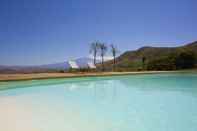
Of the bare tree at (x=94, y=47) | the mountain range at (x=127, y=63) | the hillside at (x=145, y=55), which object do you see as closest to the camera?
the mountain range at (x=127, y=63)

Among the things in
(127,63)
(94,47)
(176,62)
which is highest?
(94,47)

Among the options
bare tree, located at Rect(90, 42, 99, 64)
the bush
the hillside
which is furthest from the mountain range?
the bush

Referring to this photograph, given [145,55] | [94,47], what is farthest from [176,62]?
[145,55]

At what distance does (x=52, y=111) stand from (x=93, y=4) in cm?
1225

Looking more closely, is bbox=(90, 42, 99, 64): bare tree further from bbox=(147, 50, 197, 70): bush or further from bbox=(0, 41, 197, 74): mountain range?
bbox=(147, 50, 197, 70): bush

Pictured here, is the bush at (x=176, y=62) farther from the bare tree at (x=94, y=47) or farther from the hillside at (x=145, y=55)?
the bare tree at (x=94, y=47)

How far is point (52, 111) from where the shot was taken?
227 inches

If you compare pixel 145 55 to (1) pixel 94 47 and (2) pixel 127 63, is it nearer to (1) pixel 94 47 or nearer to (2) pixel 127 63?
(2) pixel 127 63

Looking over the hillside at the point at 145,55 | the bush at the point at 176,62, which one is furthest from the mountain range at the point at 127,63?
the bush at the point at 176,62

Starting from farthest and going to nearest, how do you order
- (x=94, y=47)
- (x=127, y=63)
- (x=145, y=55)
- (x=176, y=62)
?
1. (x=145, y=55)
2. (x=127, y=63)
3. (x=176, y=62)
4. (x=94, y=47)

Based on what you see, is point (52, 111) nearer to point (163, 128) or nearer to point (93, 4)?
point (163, 128)

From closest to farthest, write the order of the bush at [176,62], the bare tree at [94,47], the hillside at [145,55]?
the bare tree at [94,47] → the bush at [176,62] → the hillside at [145,55]

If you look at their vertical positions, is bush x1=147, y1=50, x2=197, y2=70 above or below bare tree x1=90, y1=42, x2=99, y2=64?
below

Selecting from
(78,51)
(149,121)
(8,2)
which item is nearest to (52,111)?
(149,121)
